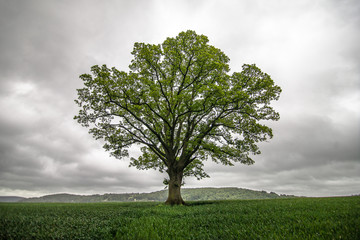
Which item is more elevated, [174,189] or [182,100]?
[182,100]

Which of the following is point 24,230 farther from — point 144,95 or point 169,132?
point 169,132

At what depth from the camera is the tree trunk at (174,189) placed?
2142cm

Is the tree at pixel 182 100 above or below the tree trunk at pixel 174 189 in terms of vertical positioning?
above

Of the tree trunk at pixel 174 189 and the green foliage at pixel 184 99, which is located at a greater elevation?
the green foliage at pixel 184 99

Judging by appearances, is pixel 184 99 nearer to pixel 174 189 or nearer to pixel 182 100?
pixel 182 100

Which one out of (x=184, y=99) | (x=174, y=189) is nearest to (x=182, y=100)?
(x=184, y=99)

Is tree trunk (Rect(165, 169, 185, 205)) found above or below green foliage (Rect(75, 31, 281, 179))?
below

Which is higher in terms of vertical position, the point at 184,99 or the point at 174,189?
the point at 184,99

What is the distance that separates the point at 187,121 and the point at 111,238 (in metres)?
19.1

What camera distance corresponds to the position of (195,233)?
7.14 meters

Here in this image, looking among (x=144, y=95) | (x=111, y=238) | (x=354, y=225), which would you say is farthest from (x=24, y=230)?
(x=144, y=95)

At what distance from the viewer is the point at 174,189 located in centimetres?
2189

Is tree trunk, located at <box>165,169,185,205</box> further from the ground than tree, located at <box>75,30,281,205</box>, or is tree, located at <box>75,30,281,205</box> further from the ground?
tree, located at <box>75,30,281,205</box>

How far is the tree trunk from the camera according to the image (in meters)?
21.4
